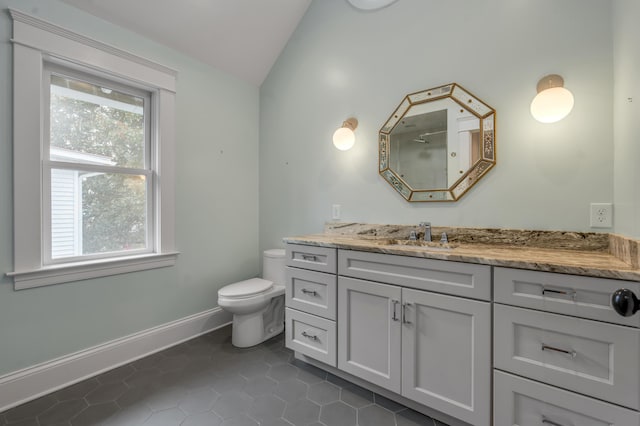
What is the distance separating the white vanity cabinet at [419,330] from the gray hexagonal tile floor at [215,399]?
174 mm

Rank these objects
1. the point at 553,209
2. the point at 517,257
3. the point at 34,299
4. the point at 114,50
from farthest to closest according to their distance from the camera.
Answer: the point at 114,50 < the point at 34,299 < the point at 553,209 < the point at 517,257

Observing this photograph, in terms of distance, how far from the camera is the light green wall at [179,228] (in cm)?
165

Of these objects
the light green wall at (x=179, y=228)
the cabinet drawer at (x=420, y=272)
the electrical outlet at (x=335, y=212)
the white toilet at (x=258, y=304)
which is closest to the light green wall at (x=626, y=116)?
the cabinet drawer at (x=420, y=272)

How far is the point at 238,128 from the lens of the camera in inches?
113

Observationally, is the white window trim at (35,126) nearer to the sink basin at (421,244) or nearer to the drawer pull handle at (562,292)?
the sink basin at (421,244)

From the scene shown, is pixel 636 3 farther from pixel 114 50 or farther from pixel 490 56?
pixel 114 50

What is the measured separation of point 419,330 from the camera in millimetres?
1479

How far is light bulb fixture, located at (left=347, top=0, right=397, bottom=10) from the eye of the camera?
7.11 feet

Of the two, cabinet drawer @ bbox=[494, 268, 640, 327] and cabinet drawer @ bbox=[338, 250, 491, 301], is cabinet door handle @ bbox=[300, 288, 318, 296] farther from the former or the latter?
cabinet drawer @ bbox=[494, 268, 640, 327]

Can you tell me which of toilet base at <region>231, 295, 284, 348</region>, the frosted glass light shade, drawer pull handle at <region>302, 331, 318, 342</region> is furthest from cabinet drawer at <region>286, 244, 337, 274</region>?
the frosted glass light shade

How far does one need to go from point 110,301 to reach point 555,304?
266 cm

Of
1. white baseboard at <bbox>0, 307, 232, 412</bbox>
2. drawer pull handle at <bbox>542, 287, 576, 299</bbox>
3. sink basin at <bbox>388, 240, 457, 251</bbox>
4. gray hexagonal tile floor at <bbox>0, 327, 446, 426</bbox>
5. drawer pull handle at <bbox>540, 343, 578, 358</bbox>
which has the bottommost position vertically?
gray hexagonal tile floor at <bbox>0, 327, 446, 426</bbox>

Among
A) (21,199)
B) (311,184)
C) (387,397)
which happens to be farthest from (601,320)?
(21,199)

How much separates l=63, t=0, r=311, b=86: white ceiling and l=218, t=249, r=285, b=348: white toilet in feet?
6.26
